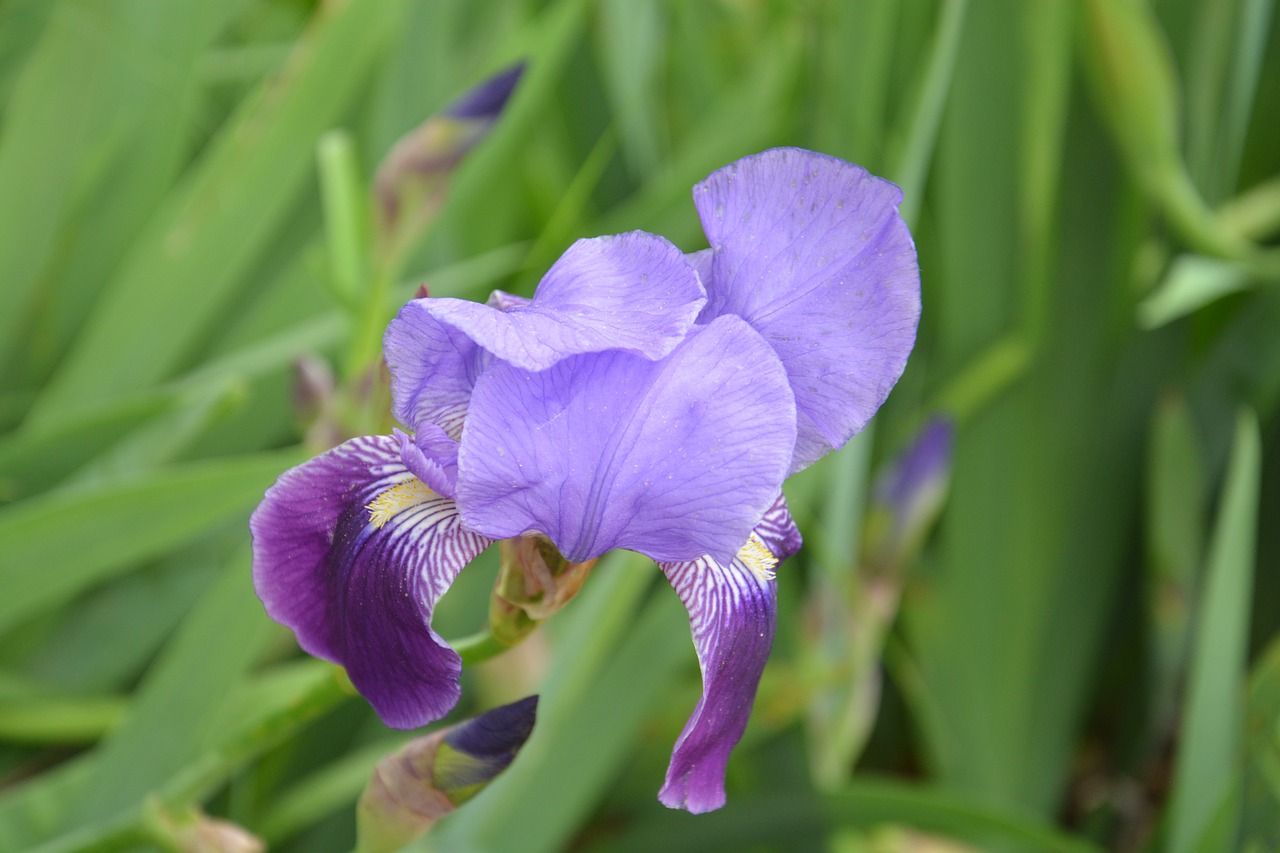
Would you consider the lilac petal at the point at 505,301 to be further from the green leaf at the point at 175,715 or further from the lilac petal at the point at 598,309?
the green leaf at the point at 175,715

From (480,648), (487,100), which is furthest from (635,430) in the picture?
(487,100)

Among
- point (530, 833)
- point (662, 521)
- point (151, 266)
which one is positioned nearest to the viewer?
point (662, 521)

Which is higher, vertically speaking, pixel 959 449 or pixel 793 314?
pixel 793 314

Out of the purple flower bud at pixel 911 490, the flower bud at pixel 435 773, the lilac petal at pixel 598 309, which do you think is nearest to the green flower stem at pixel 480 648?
the flower bud at pixel 435 773

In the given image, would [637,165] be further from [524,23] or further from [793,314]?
[793,314]

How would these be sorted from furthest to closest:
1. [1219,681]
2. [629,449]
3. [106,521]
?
[1219,681] < [106,521] < [629,449]

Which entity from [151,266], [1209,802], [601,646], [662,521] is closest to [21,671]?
[151,266]

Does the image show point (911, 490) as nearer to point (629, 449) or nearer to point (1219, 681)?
point (1219, 681)
